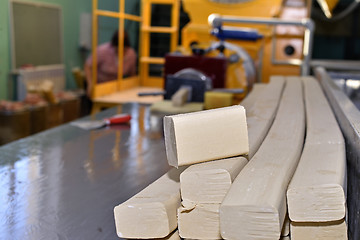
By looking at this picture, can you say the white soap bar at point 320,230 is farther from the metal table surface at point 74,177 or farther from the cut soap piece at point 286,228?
the metal table surface at point 74,177

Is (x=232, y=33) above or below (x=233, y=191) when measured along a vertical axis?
above

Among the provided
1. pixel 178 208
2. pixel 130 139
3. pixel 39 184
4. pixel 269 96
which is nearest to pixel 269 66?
pixel 269 96

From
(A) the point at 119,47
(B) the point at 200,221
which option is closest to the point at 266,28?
(A) the point at 119,47

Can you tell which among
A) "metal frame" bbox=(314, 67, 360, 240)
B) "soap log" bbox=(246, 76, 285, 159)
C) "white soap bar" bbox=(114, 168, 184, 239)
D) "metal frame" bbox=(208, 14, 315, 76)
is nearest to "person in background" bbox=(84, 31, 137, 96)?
"metal frame" bbox=(208, 14, 315, 76)

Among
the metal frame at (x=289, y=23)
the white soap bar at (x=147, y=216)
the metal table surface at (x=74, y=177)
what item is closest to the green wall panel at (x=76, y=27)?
the metal frame at (x=289, y=23)

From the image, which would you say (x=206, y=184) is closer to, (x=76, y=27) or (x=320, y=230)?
(x=320, y=230)

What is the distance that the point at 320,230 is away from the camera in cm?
80

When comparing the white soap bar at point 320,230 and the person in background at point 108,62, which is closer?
the white soap bar at point 320,230

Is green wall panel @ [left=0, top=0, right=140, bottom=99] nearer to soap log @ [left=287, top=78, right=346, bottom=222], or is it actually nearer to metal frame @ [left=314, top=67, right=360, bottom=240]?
metal frame @ [left=314, top=67, right=360, bottom=240]

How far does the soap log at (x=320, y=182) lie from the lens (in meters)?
0.75

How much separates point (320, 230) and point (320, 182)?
85 millimetres

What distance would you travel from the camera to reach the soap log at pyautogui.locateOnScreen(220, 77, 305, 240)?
72 cm

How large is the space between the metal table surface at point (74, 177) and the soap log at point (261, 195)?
0.32 metres

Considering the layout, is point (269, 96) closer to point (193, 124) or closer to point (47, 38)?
point (193, 124)
